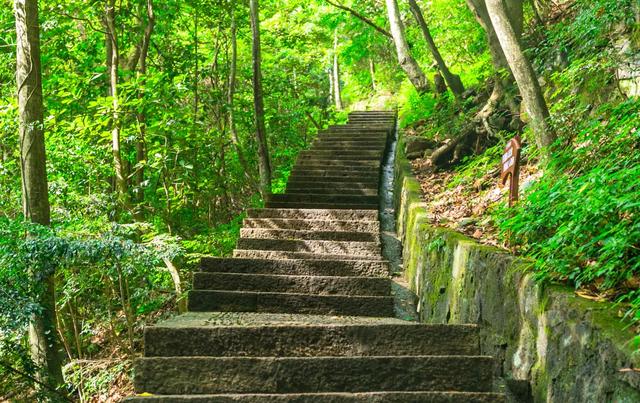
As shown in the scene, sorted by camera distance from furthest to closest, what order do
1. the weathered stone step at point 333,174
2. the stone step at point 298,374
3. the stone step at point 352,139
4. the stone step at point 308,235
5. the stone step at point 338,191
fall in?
the stone step at point 352,139 < the weathered stone step at point 333,174 < the stone step at point 338,191 < the stone step at point 308,235 < the stone step at point 298,374

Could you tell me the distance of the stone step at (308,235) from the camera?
24.6 ft

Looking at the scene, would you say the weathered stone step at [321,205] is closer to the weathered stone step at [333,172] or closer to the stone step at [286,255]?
the weathered stone step at [333,172]

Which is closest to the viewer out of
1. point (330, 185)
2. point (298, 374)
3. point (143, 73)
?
Answer: point (298, 374)

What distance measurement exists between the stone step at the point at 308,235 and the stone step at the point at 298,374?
411 cm

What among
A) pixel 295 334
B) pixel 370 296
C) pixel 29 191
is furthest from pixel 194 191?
pixel 295 334

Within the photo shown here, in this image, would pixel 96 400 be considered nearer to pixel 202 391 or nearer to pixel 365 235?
pixel 365 235

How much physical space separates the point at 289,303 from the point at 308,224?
276 centimetres

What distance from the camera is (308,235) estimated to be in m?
7.62

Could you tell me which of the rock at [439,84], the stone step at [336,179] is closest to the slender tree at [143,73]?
the stone step at [336,179]

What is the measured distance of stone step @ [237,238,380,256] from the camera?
7.17m

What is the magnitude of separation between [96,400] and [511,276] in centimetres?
666

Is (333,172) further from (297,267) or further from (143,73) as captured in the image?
(297,267)

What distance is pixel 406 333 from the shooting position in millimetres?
3891

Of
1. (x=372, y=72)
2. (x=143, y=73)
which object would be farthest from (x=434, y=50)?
(x=372, y=72)
